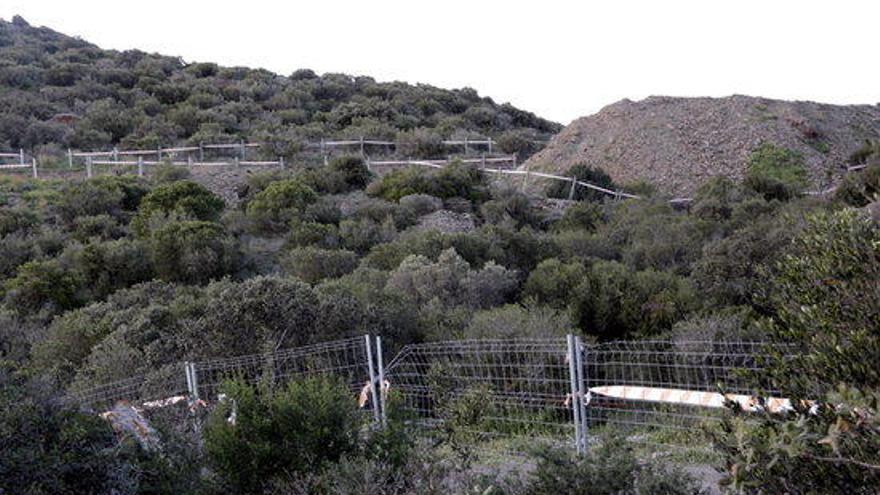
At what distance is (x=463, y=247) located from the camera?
66.4 feet

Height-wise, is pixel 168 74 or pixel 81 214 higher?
pixel 168 74

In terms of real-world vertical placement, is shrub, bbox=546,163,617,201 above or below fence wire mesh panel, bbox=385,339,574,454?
above

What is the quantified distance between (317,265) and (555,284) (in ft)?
17.5

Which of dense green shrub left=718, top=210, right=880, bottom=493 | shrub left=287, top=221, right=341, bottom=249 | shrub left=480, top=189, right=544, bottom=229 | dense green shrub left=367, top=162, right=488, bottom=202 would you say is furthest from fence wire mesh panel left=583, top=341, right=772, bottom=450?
dense green shrub left=367, top=162, right=488, bottom=202

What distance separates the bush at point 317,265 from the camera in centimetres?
1961

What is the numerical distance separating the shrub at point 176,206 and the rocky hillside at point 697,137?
1487 cm

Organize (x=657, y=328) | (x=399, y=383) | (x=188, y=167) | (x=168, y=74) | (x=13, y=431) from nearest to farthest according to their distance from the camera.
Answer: (x=13, y=431) < (x=399, y=383) < (x=657, y=328) < (x=188, y=167) < (x=168, y=74)

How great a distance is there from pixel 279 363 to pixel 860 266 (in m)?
8.25

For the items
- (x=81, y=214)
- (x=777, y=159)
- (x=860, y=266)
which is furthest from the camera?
(x=777, y=159)

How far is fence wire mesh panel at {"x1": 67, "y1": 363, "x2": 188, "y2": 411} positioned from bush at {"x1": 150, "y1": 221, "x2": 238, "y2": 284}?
9182mm

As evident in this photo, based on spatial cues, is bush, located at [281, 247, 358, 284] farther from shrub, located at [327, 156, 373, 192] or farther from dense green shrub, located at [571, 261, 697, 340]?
shrub, located at [327, 156, 373, 192]

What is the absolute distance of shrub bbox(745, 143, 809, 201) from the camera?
2969 cm

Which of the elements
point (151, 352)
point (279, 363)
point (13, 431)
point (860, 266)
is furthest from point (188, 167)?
point (860, 266)

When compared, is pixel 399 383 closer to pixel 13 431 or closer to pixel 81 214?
pixel 13 431
